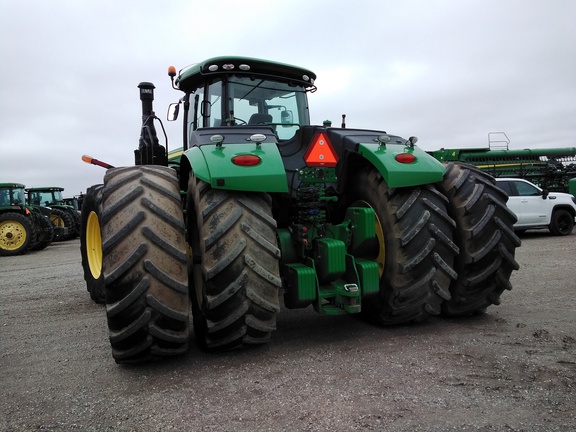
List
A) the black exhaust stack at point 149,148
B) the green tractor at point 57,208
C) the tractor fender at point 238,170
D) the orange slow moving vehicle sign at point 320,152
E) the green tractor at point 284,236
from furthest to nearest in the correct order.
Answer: the green tractor at point 57,208, the black exhaust stack at point 149,148, the orange slow moving vehicle sign at point 320,152, the tractor fender at point 238,170, the green tractor at point 284,236

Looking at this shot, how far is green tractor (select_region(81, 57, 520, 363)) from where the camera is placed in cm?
304

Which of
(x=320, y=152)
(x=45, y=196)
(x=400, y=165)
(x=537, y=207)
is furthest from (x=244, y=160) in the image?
(x=45, y=196)

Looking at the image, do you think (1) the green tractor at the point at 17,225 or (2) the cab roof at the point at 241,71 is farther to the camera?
(1) the green tractor at the point at 17,225

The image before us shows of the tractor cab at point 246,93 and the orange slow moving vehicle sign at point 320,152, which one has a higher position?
the tractor cab at point 246,93

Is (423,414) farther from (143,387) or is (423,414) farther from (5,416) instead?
(5,416)

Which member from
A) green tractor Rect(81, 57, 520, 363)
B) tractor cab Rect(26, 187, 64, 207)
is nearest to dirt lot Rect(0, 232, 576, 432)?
green tractor Rect(81, 57, 520, 363)

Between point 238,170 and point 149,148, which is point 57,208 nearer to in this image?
point 149,148

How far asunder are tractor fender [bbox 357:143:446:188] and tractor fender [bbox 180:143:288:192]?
0.80 metres

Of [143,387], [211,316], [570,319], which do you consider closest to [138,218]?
[211,316]

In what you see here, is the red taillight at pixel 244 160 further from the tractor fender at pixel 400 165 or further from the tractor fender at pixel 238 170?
the tractor fender at pixel 400 165

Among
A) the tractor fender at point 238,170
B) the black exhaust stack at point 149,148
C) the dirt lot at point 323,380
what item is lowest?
the dirt lot at point 323,380

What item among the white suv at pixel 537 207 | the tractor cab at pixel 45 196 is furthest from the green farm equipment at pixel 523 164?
the tractor cab at pixel 45 196

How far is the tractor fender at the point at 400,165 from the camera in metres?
3.55

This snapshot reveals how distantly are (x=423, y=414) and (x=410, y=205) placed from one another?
65.4 inches
